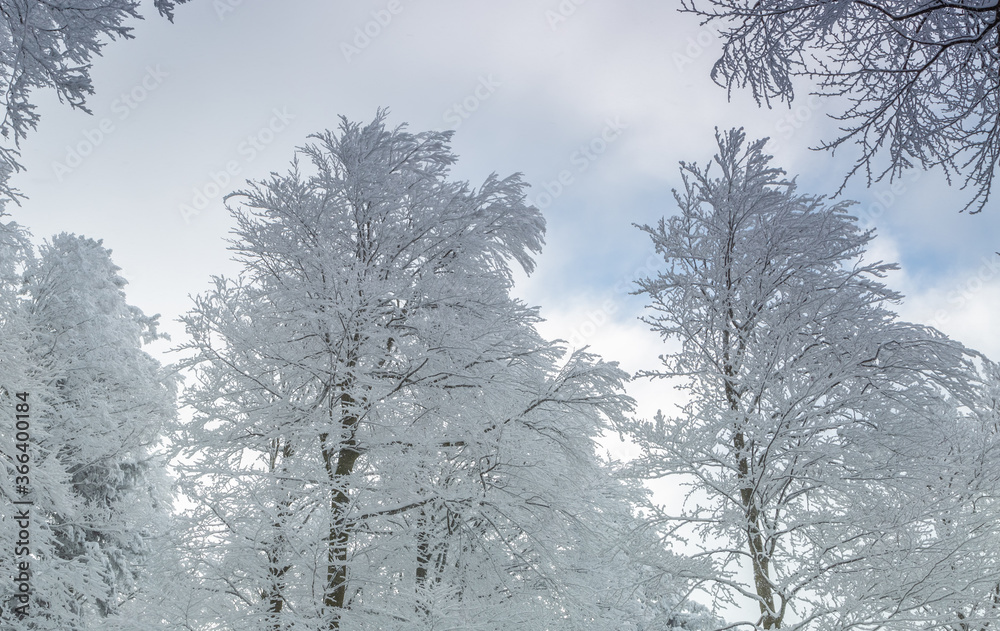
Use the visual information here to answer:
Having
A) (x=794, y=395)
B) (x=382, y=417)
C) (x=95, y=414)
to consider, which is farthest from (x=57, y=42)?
(x=95, y=414)

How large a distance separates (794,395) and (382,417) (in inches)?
164

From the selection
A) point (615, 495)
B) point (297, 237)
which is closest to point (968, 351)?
point (615, 495)

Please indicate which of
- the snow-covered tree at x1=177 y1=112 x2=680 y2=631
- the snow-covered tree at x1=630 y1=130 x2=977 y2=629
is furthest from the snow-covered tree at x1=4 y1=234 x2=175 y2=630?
the snow-covered tree at x1=630 y1=130 x2=977 y2=629

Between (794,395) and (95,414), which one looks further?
(95,414)

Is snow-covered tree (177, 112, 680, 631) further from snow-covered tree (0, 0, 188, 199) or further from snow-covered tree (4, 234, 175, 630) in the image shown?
snow-covered tree (4, 234, 175, 630)

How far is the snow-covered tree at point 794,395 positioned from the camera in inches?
219

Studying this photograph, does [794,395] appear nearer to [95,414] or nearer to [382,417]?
[382,417]

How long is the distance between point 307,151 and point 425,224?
1.65m

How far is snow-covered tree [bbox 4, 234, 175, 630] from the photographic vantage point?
10922 mm

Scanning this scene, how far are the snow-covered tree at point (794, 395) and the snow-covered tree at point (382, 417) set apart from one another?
1.23 meters

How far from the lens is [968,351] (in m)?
5.71

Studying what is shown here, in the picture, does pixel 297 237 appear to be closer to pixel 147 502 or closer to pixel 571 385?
pixel 571 385

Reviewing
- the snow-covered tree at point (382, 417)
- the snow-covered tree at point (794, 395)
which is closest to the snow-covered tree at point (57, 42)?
the snow-covered tree at point (382, 417)

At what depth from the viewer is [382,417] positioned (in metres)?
5.82
